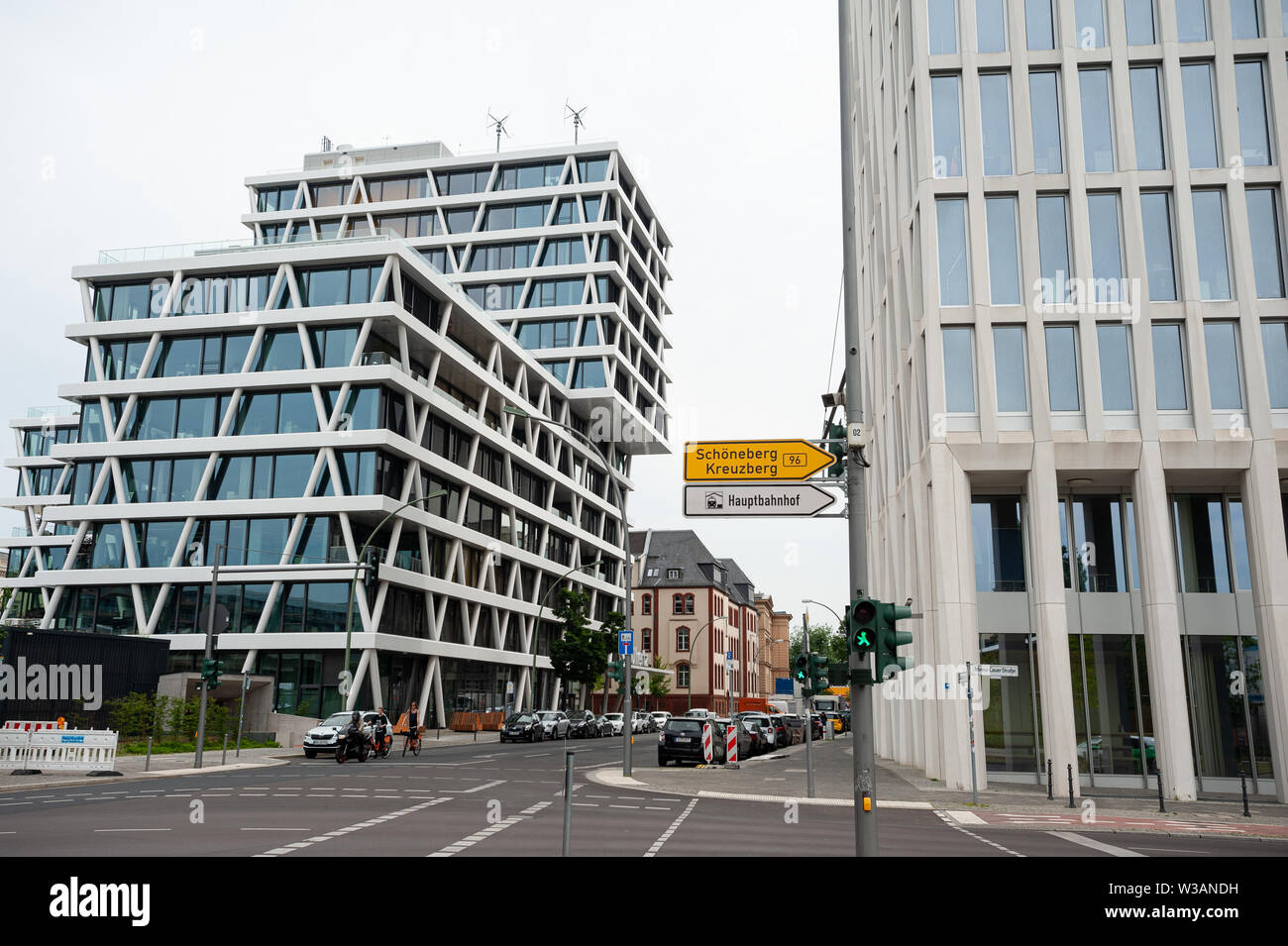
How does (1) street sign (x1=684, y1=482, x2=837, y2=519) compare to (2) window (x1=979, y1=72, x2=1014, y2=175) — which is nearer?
(1) street sign (x1=684, y1=482, x2=837, y2=519)

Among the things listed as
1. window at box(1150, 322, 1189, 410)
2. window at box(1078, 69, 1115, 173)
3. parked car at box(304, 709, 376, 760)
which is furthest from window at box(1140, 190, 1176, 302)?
parked car at box(304, 709, 376, 760)

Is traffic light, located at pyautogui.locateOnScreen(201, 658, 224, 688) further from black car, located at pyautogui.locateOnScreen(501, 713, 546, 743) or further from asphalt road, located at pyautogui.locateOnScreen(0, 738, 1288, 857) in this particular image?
black car, located at pyautogui.locateOnScreen(501, 713, 546, 743)

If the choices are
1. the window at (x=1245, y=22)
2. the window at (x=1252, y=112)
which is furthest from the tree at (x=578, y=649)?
the window at (x=1245, y=22)

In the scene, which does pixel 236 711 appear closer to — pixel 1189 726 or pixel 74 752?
pixel 74 752

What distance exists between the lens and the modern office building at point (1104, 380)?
25516 mm

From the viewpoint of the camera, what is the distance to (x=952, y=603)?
2553 centimetres

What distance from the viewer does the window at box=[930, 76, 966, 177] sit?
27.9 metres

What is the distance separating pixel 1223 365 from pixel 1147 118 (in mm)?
7224

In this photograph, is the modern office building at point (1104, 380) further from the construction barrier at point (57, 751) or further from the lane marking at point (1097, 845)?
the construction barrier at point (57, 751)

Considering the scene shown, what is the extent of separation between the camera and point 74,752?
26.0 m

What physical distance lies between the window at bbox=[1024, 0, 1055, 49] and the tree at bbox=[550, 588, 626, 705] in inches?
1813
